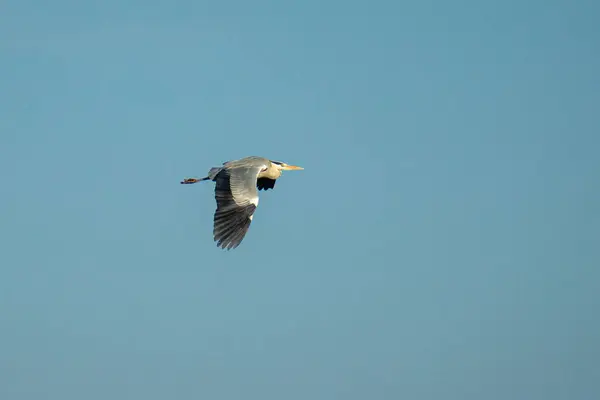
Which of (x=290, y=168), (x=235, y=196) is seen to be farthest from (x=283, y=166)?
(x=235, y=196)

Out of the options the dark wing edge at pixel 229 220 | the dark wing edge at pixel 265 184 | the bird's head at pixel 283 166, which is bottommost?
the dark wing edge at pixel 229 220

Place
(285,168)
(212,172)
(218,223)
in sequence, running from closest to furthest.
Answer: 1. (218,223)
2. (212,172)
3. (285,168)

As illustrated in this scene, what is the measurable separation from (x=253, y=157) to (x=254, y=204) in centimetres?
375

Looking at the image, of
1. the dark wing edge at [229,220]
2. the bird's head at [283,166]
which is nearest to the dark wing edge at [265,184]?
the bird's head at [283,166]

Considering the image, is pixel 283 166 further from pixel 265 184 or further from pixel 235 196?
pixel 235 196

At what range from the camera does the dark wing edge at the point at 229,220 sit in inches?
1329

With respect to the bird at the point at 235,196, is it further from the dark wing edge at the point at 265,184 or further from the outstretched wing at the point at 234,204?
the dark wing edge at the point at 265,184

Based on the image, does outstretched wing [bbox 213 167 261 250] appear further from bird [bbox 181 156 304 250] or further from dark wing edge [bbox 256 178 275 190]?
dark wing edge [bbox 256 178 275 190]

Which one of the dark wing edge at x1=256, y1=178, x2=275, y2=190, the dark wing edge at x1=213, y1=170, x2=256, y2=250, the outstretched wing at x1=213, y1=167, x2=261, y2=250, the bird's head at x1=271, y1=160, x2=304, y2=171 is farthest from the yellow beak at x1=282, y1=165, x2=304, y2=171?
the dark wing edge at x1=213, y1=170, x2=256, y2=250

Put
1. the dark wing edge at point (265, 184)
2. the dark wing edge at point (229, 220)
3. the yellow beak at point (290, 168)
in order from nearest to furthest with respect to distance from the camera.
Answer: the dark wing edge at point (229, 220), the dark wing edge at point (265, 184), the yellow beak at point (290, 168)

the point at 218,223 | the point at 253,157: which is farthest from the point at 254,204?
the point at 253,157

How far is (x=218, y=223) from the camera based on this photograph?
112 feet

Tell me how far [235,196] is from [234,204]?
325 mm

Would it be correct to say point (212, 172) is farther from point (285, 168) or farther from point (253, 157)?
point (285, 168)
